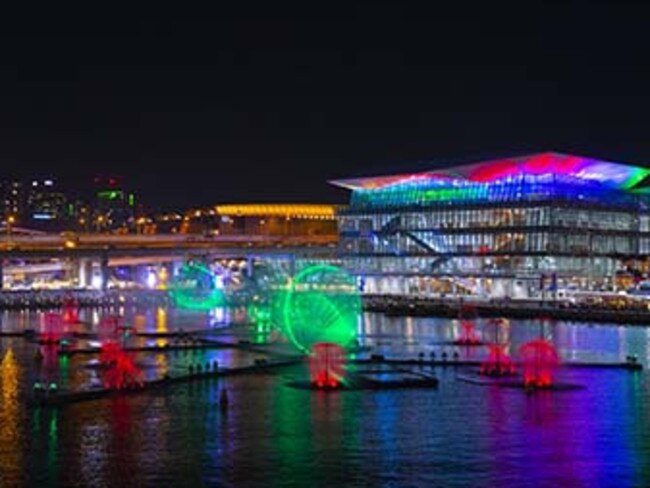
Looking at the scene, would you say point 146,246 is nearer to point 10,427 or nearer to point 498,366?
point 498,366

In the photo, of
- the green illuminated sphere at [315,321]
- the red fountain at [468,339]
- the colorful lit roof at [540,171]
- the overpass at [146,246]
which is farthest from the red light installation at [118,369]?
the overpass at [146,246]

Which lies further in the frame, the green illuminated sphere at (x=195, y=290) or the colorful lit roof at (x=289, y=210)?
the colorful lit roof at (x=289, y=210)

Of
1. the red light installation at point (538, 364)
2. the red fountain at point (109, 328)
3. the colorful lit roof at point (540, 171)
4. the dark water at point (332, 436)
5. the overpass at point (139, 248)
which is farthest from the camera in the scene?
the overpass at point (139, 248)

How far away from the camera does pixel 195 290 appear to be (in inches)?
4943

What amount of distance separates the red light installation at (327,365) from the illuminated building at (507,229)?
5361cm

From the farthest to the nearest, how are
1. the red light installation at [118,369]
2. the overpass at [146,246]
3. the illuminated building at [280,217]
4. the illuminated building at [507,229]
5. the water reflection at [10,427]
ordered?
the illuminated building at [280,217], the overpass at [146,246], the illuminated building at [507,229], the red light installation at [118,369], the water reflection at [10,427]

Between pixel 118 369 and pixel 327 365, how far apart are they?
735cm

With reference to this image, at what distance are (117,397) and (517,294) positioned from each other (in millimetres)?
69405

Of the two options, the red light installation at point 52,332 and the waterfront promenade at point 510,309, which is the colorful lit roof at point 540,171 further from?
the red light installation at point 52,332

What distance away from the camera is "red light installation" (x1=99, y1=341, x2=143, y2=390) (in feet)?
123

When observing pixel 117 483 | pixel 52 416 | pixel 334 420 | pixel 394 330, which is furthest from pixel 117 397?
pixel 394 330

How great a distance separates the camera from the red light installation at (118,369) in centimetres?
3762

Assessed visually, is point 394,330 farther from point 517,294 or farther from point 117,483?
point 117,483

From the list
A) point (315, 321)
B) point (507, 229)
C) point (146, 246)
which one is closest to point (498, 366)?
point (315, 321)
